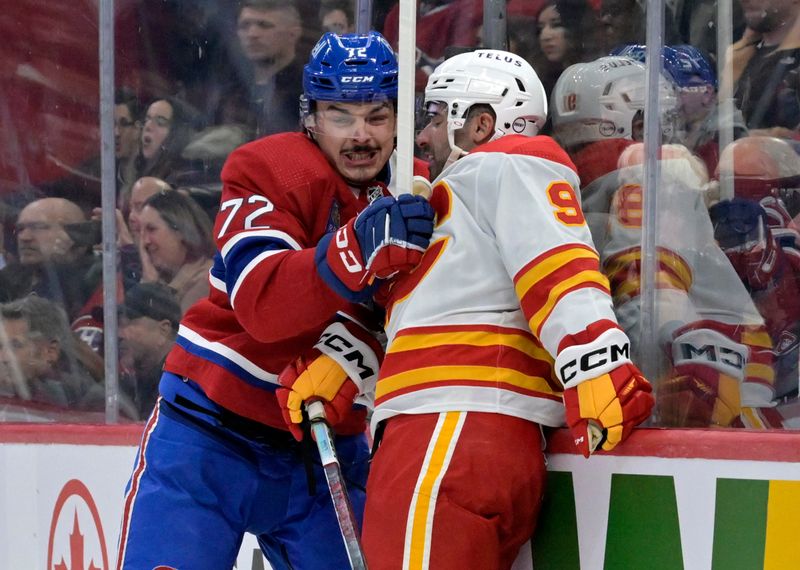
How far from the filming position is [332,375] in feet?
8.52

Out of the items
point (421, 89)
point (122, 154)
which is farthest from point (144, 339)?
point (421, 89)

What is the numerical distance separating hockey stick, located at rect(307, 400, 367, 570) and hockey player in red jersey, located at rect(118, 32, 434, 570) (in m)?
0.04

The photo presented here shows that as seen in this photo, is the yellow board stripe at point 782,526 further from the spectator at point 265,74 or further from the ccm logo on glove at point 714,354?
the spectator at point 265,74

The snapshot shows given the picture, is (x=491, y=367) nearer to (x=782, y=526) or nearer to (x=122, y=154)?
(x=782, y=526)

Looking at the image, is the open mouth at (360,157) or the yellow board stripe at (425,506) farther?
the open mouth at (360,157)

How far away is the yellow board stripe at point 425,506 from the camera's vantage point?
7.14 feet

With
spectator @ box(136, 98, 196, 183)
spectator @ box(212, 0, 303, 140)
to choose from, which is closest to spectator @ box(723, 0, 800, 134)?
spectator @ box(212, 0, 303, 140)

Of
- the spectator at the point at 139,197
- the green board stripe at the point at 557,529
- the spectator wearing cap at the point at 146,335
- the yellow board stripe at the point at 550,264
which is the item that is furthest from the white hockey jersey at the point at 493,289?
the spectator at the point at 139,197

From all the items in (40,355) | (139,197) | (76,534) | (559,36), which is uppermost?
(559,36)

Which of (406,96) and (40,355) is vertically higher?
(406,96)

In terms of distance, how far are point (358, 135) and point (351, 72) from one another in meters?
0.12

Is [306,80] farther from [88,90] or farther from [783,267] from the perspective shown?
[88,90]

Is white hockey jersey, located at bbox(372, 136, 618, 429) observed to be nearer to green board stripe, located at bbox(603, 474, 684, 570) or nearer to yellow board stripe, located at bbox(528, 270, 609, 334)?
yellow board stripe, located at bbox(528, 270, 609, 334)

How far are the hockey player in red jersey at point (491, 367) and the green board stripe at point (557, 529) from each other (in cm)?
7
